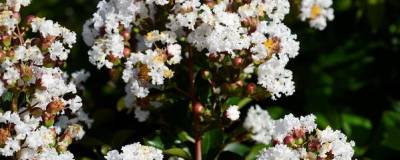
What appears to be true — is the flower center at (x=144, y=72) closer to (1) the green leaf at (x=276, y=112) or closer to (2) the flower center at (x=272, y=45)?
(2) the flower center at (x=272, y=45)

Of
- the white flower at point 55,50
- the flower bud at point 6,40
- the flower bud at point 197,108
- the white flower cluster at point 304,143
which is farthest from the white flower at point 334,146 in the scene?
the flower bud at point 6,40

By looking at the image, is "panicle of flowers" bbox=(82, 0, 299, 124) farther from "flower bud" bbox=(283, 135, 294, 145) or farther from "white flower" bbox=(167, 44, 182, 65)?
"flower bud" bbox=(283, 135, 294, 145)

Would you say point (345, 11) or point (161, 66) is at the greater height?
point (345, 11)

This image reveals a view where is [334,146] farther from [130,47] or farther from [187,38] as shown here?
[130,47]

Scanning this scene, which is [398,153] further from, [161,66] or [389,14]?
[161,66]

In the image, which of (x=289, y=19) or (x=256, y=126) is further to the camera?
(x=289, y=19)

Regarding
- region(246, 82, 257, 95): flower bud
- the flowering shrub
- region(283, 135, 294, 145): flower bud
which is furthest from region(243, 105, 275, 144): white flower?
region(283, 135, 294, 145): flower bud

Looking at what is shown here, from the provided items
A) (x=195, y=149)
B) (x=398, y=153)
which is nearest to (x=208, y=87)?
(x=195, y=149)
